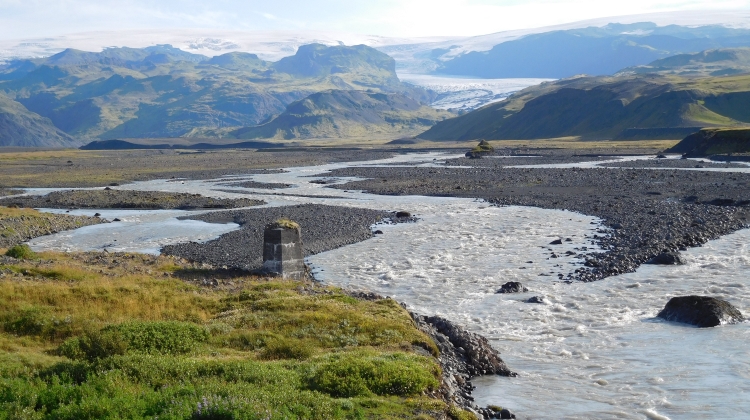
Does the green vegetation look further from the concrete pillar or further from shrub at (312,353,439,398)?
the concrete pillar

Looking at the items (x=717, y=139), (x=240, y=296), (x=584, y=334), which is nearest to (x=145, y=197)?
(x=240, y=296)

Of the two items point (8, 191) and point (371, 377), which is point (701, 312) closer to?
point (371, 377)

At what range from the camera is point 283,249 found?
102 feet

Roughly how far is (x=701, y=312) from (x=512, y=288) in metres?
8.33

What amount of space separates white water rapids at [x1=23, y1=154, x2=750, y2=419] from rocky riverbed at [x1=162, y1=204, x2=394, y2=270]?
2.14m

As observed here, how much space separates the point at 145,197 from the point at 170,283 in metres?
56.3

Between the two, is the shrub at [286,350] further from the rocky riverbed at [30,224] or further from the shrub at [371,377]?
the rocky riverbed at [30,224]

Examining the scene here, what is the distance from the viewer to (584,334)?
84.1 feet

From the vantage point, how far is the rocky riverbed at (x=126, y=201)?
73.6m

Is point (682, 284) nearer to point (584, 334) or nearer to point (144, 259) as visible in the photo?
point (584, 334)

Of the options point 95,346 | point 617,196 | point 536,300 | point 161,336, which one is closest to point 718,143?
point 617,196

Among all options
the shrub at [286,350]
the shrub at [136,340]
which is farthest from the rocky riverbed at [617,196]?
the shrub at [136,340]

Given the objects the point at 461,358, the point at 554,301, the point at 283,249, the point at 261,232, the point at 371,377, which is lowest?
the point at 261,232

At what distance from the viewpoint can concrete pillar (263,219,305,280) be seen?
101 ft
